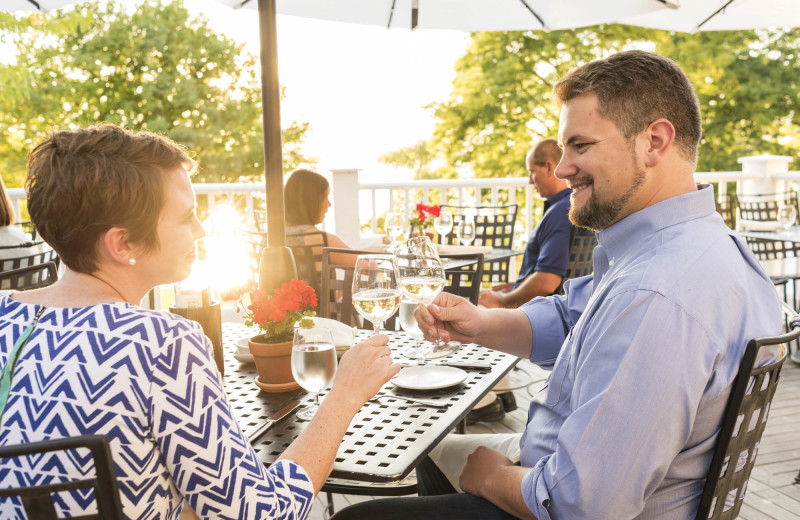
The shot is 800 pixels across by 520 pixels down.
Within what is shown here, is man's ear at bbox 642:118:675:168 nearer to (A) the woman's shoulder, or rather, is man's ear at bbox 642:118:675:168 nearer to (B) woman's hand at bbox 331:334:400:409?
(B) woman's hand at bbox 331:334:400:409

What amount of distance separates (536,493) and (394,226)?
3.80 meters

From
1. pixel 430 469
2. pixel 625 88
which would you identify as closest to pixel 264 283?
pixel 430 469

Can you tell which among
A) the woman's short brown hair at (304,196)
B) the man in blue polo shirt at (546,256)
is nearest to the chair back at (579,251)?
the man in blue polo shirt at (546,256)

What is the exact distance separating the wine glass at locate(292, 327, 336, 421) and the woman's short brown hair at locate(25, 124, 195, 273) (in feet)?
1.41

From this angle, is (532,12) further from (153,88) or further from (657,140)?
(153,88)

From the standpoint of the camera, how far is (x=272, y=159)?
1837mm

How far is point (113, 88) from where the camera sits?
1914 cm

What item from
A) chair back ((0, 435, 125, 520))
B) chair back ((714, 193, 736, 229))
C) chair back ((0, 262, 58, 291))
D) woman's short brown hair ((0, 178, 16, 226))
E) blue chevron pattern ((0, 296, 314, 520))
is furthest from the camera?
chair back ((714, 193, 736, 229))

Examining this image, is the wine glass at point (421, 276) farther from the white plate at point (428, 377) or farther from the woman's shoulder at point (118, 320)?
the woman's shoulder at point (118, 320)

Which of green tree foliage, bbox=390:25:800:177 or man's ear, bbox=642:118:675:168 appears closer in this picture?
man's ear, bbox=642:118:675:168

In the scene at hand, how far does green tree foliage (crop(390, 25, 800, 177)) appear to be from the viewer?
13.4 meters

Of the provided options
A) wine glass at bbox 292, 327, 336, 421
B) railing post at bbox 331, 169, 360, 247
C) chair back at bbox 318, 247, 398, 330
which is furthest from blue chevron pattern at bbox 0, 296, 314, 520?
railing post at bbox 331, 169, 360, 247

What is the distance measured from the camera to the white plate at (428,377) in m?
1.65

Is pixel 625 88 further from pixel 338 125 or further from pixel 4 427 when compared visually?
pixel 338 125
